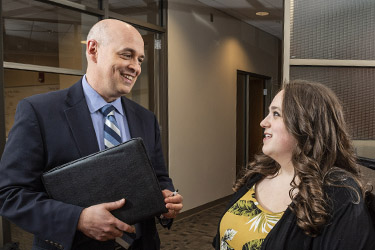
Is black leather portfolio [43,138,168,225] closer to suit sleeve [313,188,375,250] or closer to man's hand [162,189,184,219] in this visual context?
man's hand [162,189,184,219]

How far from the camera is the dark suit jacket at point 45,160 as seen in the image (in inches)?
51.7

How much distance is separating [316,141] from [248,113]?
252 inches

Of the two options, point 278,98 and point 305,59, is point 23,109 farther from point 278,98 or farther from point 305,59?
point 305,59

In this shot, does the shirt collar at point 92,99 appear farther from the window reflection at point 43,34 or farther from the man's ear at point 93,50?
the window reflection at point 43,34

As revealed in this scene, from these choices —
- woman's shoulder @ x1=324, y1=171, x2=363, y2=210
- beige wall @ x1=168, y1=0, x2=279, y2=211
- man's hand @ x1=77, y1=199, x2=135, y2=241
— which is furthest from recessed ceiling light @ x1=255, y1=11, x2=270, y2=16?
man's hand @ x1=77, y1=199, x2=135, y2=241

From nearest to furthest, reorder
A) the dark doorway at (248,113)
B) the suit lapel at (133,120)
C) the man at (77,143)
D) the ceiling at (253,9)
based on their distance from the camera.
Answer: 1. the man at (77,143)
2. the suit lapel at (133,120)
3. the ceiling at (253,9)
4. the dark doorway at (248,113)

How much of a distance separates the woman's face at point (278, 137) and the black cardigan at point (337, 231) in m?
0.23

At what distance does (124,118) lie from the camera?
5.66 feet

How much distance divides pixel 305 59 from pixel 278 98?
0.82m

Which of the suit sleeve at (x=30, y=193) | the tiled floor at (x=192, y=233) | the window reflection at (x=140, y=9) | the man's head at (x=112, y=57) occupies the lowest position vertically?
the tiled floor at (x=192, y=233)

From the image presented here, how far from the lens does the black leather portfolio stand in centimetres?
129

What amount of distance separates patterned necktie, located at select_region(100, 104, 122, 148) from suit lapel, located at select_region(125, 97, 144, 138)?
0.31 feet

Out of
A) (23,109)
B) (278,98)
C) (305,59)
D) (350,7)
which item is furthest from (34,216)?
(350,7)

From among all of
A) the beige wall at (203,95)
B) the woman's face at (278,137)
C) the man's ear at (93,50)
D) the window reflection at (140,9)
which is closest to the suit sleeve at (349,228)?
the woman's face at (278,137)
